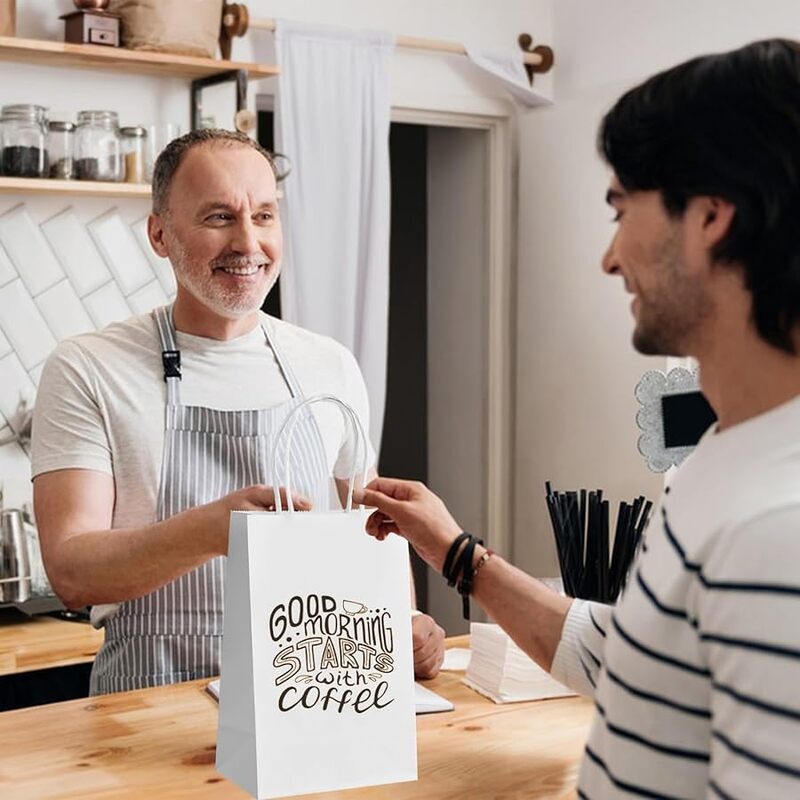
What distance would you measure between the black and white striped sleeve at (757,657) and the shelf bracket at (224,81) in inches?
118

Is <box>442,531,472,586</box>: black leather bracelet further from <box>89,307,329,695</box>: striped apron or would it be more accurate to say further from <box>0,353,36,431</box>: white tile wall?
<box>0,353,36,431</box>: white tile wall

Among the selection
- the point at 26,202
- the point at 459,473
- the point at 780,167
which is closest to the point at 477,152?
the point at 459,473

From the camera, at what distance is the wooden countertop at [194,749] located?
1.54 meters

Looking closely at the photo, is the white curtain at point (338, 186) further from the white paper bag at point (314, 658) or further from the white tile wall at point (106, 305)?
the white paper bag at point (314, 658)

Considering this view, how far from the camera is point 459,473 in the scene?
481 cm

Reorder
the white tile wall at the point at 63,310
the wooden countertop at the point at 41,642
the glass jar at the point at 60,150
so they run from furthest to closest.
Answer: the white tile wall at the point at 63,310 → the glass jar at the point at 60,150 → the wooden countertop at the point at 41,642

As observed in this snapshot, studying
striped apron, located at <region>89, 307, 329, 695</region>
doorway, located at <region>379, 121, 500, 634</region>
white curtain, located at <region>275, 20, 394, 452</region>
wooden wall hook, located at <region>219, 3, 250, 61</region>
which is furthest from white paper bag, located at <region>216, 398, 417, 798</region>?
doorway, located at <region>379, 121, 500, 634</region>

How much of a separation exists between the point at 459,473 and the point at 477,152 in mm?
1167

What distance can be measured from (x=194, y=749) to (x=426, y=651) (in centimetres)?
46

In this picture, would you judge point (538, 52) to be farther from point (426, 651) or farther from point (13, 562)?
point (426, 651)

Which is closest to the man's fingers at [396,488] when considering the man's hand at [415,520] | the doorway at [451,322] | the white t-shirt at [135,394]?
the man's hand at [415,520]

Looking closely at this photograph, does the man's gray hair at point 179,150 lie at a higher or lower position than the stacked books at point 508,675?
higher

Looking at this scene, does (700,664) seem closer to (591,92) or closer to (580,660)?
(580,660)

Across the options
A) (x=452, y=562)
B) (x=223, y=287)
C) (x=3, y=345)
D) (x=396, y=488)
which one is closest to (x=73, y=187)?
(x=3, y=345)
